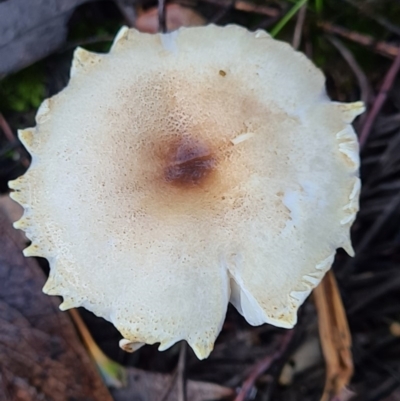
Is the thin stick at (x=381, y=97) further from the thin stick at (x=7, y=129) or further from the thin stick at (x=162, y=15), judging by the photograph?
the thin stick at (x=7, y=129)

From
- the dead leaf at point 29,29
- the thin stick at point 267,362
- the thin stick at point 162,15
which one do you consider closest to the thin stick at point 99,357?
the thin stick at point 267,362

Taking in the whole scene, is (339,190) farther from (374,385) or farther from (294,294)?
(374,385)

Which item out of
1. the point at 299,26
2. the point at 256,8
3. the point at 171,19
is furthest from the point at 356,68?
the point at 171,19

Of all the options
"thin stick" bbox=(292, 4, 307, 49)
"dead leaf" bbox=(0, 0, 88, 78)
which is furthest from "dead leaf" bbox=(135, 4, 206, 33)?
"thin stick" bbox=(292, 4, 307, 49)

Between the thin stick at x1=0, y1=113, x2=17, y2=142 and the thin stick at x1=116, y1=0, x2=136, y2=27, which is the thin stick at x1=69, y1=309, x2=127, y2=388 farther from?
the thin stick at x1=116, y1=0, x2=136, y2=27

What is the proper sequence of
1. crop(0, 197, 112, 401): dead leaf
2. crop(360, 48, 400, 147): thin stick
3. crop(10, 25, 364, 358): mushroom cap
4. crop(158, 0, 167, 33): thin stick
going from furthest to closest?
crop(360, 48, 400, 147): thin stick → crop(158, 0, 167, 33): thin stick → crop(0, 197, 112, 401): dead leaf → crop(10, 25, 364, 358): mushroom cap

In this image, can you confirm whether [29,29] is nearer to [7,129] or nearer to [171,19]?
[7,129]
